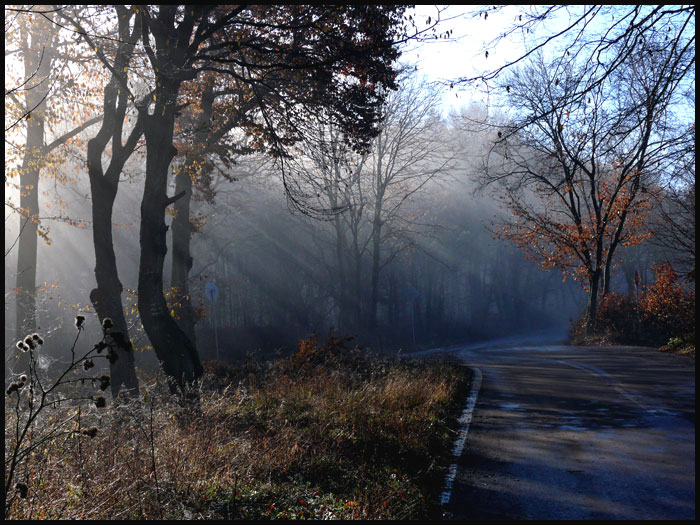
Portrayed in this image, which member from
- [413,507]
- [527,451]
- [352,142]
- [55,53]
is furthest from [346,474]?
[55,53]

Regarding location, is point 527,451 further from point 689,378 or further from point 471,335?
point 471,335

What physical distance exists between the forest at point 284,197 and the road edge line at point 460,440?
1157 millimetres

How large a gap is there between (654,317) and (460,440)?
69.9 ft

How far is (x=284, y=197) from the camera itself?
38.7 metres

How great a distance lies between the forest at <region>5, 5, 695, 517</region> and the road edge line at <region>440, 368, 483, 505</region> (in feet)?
3.79

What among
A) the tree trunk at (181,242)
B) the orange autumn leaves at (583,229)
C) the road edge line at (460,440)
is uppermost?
the orange autumn leaves at (583,229)

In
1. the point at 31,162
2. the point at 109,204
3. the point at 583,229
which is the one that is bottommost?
the point at 109,204

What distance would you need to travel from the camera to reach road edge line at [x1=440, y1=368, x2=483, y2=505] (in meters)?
5.81

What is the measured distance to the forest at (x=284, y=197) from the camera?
1118 cm

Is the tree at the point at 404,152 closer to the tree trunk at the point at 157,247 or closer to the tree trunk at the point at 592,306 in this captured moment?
the tree trunk at the point at 592,306

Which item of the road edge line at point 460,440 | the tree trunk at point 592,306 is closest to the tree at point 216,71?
the road edge line at point 460,440

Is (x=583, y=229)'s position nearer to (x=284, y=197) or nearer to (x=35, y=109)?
(x=284, y=197)

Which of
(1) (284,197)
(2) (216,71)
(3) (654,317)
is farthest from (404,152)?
(2) (216,71)

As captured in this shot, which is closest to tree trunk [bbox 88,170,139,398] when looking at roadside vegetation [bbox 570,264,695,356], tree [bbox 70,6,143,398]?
tree [bbox 70,6,143,398]
